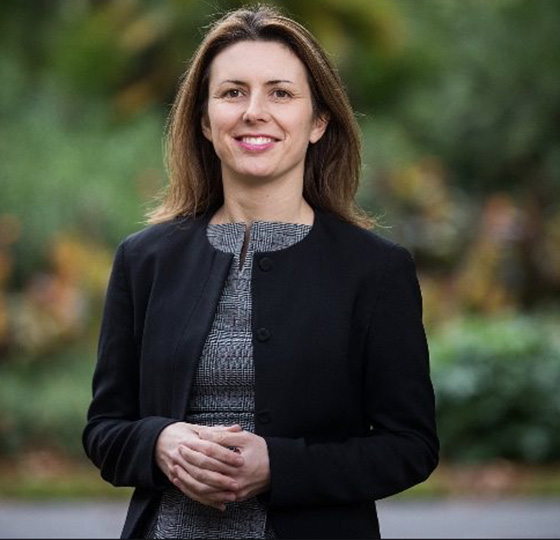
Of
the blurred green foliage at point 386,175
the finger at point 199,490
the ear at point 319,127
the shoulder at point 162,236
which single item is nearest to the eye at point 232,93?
the ear at point 319,127

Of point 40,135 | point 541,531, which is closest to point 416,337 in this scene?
point 541,531

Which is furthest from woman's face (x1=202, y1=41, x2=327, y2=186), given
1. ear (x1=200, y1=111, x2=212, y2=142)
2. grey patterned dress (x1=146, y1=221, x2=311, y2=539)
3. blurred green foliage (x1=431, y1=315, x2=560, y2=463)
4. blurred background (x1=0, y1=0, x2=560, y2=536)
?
blurred green foliage (x1=431, y1=315, x2=560, y2=463)

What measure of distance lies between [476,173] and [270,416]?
46.3 feet

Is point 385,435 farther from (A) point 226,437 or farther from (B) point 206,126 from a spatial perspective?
(B) point 206,126

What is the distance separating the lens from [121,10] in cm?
1716

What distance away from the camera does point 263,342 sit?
129 inches

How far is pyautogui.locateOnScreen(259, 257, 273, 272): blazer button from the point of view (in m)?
3.42

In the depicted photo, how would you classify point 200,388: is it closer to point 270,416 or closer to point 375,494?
point 270,416

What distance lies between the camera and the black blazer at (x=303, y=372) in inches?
128

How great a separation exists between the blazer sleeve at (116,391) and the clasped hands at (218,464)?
19 centimetres

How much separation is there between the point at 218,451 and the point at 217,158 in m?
0.84

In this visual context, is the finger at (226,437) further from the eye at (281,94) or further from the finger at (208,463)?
the eye at (281,94)

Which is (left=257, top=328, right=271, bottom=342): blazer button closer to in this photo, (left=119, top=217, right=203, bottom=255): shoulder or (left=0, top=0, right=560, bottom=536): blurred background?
(left=119, top=217, right=203, bottom=255): shoulder

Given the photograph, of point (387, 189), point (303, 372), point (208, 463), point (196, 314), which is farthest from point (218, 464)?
point (387, 189)
